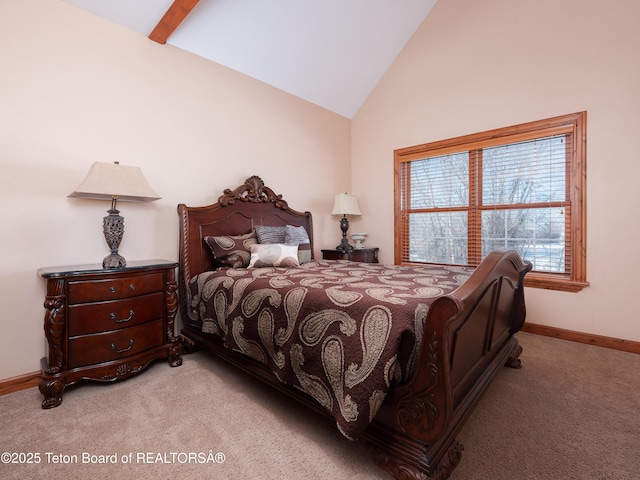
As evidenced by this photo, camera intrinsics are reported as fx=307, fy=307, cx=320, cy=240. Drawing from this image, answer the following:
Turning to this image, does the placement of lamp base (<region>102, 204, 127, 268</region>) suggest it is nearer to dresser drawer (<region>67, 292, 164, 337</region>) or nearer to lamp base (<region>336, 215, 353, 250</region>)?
dresser drawer (<region>67, 292, 164, 337</region>)

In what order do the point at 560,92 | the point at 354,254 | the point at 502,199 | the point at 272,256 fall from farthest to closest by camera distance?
the point at 354,254, the point at 502,199, the point at 560,92, the point at 272,256

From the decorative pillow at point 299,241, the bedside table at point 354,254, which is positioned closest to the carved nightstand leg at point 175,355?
the decorative pillow at point 299,241

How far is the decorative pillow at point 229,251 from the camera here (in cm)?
271

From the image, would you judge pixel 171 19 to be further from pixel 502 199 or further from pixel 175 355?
pixel 502 199

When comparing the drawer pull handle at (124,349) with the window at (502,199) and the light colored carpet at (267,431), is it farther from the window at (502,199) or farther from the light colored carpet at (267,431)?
the window at (502,199)

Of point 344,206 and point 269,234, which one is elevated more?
point 344,206

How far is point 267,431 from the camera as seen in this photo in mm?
1560

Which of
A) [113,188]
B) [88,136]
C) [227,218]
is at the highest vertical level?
[88,136]

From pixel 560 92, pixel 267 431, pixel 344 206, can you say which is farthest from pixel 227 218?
pixel 560 92

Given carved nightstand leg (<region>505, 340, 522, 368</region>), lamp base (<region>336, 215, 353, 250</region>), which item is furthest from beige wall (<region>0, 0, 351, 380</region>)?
carved nightstand leg (<region>505, 340, 522, 368</region>)

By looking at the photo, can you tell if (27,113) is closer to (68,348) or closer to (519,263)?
(68,348)

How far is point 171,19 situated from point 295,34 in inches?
50.1

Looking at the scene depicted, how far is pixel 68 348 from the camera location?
1886 millimetres

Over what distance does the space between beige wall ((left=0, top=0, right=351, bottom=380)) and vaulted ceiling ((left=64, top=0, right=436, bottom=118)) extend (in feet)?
0.48
